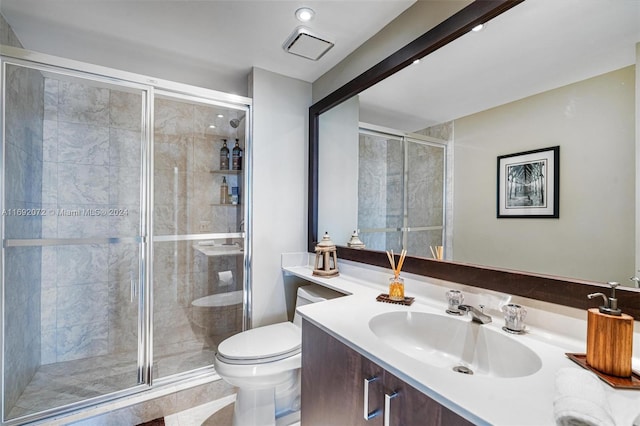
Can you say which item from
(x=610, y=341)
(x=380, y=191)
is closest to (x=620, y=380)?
(x=610, y=341)

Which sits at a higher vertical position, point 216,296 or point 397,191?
point 397,191

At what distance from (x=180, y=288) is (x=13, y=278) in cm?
94

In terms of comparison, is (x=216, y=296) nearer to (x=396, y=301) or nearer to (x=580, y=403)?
(x=396, y=301)

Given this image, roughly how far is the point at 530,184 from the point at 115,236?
92.4 inches

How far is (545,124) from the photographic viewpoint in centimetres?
97

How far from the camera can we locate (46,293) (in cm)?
204

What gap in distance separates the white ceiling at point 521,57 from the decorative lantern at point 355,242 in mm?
768

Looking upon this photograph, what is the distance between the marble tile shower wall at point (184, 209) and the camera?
2.08 meters

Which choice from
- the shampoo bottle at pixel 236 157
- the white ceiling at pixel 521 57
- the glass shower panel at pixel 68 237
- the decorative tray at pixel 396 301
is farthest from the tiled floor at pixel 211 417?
the white ceiling at pixel 521 57

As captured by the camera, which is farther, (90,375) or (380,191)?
(90,375)

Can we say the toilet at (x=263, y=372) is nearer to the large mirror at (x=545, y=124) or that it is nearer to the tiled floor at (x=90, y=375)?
the tiled floor at (x=90, y=375)

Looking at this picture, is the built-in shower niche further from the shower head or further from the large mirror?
the large mirror

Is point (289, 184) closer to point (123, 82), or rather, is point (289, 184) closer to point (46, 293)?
point (123, 82)

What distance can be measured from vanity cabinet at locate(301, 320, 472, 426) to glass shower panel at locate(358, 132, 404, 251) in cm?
77
